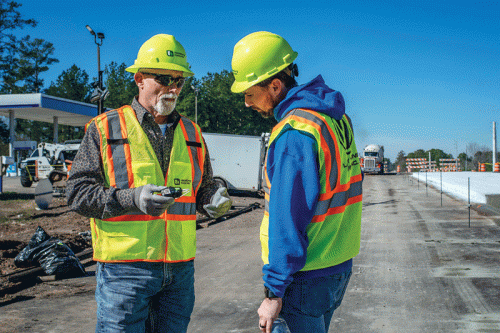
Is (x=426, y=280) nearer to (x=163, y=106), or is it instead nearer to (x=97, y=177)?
(x=163, y=106)

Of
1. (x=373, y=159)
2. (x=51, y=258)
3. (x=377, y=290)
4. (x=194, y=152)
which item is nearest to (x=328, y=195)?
(x=194, y=152)

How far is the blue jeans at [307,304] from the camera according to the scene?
2092mm

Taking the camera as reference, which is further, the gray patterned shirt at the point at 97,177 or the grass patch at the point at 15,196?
the grass patch at the point at 15,196

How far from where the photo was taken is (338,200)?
215cm

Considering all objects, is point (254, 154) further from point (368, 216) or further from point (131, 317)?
point (131, 317)

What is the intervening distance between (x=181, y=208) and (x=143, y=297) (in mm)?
518

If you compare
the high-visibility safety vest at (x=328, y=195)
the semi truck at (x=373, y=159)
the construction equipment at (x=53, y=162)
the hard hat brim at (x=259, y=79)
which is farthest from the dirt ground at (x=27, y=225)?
the semi truck at (x=373, y=159)

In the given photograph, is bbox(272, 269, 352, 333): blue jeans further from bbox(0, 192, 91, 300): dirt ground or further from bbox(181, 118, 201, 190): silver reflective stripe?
bbox(0, 192, 91, 300): dirt ground

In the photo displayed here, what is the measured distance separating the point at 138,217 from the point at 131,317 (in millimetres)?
506

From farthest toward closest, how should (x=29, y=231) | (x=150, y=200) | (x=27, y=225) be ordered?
1. (x=27, y=225)
2. (x=29, y=231)
3. (x=150, y=200)

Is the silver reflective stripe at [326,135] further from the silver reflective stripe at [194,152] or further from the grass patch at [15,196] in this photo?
the grass patch at [15,196]

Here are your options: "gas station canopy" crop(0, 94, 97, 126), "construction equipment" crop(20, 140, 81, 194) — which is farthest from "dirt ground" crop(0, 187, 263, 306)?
"gas station canopy" crop(0, 94, 97, 126)

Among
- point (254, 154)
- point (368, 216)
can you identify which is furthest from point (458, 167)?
point (368, 216)


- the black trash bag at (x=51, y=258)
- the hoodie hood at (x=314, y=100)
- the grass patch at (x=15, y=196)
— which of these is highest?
the hoodie hood at (x=314, y=100)
